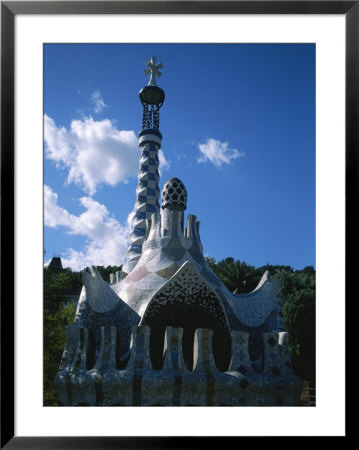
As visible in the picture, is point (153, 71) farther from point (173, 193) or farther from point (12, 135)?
point (12, 135)

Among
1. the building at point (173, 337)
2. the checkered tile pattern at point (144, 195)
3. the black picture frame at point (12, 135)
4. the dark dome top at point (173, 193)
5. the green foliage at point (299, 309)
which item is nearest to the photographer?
the black picture frame at point (12, 135)

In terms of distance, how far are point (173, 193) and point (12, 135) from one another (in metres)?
5.95

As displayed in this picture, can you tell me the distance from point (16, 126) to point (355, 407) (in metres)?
3.96

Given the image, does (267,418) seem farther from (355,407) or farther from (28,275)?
(28,275)

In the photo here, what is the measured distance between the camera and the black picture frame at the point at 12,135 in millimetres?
4266

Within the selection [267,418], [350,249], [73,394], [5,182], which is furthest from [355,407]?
[73,394]

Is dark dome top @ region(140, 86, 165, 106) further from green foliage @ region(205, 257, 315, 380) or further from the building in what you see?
green foliage @ region(205, 257, 315, 380)

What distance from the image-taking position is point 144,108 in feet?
47.0

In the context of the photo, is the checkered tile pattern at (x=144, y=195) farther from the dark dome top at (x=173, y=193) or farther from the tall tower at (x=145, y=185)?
the dark dome top at (x=173, y=193)

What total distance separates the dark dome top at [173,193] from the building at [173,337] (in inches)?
0.8

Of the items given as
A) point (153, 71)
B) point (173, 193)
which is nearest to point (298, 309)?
point (173, 193)

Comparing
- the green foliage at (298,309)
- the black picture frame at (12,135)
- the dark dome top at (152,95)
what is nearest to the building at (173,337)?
the black picture frame at (12,135)

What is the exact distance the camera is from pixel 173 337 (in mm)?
8195

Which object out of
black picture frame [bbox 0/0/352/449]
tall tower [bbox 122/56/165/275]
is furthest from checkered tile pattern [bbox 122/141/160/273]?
black picture frame [bbox 0/0/352/449]
